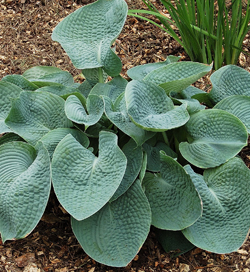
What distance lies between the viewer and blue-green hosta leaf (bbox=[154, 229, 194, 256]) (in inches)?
57.7

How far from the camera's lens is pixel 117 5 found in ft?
5.70

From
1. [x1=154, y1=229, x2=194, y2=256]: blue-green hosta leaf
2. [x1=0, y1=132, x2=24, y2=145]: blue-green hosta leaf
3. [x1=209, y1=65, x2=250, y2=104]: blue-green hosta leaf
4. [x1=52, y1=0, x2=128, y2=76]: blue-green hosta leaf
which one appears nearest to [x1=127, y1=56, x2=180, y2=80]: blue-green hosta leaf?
[x1=52, y1=0, x2=128, y2=76]: blue-green hosta leaf

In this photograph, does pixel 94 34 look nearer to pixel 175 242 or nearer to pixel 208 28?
pixel 208 28

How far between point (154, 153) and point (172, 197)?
0.69ft

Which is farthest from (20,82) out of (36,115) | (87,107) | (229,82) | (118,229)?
(229,82)

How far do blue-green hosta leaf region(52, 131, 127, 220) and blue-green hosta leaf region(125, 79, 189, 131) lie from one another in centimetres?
12

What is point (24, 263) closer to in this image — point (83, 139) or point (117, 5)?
point (83, 139)

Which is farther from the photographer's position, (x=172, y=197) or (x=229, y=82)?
(x=229, y=82)

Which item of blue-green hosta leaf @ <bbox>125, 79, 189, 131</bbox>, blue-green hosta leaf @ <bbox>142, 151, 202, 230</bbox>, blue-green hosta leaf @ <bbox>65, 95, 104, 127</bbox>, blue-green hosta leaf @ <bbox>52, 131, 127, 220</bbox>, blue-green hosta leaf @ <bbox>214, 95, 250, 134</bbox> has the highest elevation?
blue-green hosta leaf @ <bbox>125, 79, 189, 131</bbox>

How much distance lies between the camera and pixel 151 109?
144cm

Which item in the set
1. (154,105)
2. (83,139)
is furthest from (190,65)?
(83,139)

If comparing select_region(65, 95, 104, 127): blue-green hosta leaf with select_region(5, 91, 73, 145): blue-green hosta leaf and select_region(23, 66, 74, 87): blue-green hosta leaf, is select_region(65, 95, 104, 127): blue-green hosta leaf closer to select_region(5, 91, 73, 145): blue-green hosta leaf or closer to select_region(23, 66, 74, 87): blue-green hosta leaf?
select_region(5, 91, 73, 145): blue-green hosta leaf

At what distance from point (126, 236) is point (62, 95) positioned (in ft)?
1.96

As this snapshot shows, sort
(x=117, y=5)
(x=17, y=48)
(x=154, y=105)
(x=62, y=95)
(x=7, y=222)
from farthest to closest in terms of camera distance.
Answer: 1. (x=17, y=48)
2. (x=117, y=5)
3. (x=62, y=95)
4. (x=154, y=105)
5. (x=7, y=222)
